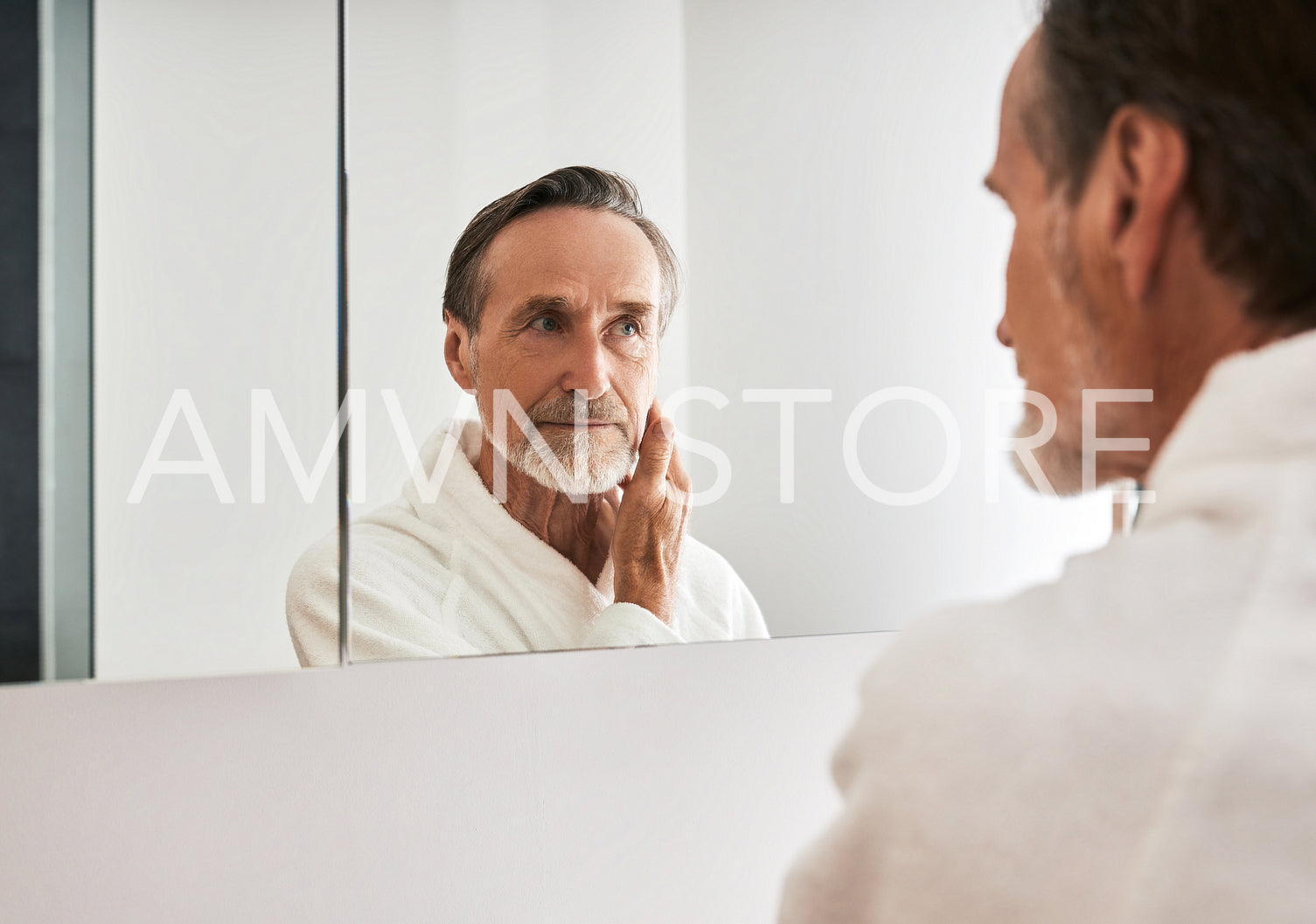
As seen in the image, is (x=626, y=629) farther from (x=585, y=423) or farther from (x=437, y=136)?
(x=437, y=136)

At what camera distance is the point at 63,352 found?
664 millimetres

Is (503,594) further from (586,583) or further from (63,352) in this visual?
(63,352)

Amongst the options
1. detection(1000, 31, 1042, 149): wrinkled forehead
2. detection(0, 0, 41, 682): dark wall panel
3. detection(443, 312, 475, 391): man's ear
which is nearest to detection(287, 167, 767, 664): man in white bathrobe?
detection(443, 312, 475, 391): man's ear

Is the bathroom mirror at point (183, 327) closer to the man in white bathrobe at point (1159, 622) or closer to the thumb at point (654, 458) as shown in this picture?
the thumb at point (654, 458)

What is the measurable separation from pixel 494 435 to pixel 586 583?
0.45ft

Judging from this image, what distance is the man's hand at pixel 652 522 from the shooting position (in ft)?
2.73

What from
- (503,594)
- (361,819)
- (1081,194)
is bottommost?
(361,819)

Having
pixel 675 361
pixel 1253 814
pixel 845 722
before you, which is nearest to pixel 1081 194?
pixel 1253 814

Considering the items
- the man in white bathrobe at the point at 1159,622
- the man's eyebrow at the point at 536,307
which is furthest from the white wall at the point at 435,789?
the man in white bathrobe at the point at 1159,622

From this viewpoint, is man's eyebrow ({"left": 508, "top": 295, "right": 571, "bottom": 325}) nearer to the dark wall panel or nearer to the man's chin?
the man's chin

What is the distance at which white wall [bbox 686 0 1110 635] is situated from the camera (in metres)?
0.85

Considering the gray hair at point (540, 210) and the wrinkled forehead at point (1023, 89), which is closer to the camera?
the wrinkled forehead at point (1023, 89)

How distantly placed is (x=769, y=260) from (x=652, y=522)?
234mm

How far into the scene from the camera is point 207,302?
27.2 inches
